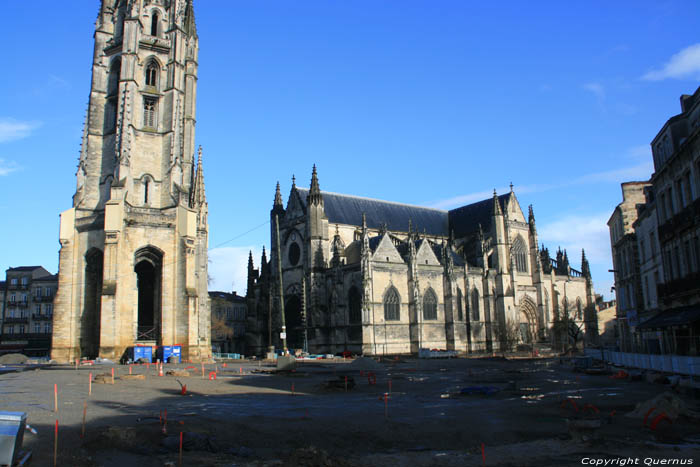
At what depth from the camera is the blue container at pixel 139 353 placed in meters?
35.3

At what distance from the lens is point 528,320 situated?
62.8 metres

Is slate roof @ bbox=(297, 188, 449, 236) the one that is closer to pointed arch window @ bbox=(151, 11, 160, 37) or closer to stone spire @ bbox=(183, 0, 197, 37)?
stone spire @ bbox=(183, 0, 197, 37)

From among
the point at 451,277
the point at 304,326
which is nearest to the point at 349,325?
the point at 304,326

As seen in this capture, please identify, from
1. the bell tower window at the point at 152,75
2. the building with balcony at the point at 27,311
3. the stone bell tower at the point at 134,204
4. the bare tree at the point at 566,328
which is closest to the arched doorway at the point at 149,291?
the stone bell tower at the point at 134,204

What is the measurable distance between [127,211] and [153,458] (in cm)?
3197

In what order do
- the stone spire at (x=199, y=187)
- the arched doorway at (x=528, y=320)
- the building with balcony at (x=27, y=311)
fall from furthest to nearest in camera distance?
the building with balcony at (x=27, y=311), the arched doorway at (x=528, y=320), the stone spire at (x=199, y=187)

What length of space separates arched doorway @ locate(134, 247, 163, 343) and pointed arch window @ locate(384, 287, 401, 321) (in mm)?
20524

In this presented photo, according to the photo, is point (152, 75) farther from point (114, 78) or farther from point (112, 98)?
point (112, 98)

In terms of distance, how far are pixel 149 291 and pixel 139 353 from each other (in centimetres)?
824

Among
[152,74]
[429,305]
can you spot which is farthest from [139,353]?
[429,305]

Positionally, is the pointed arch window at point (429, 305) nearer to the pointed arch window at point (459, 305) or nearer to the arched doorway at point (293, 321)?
the pointed arch window at point (459, 305)

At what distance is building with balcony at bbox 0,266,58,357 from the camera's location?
2616 inches

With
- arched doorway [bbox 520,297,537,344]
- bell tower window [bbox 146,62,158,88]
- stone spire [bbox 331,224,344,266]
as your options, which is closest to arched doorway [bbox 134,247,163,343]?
bell tower window [bbox 146,62,158,88]

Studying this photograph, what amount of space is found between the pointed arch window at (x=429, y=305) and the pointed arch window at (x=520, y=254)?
49.7 ft
